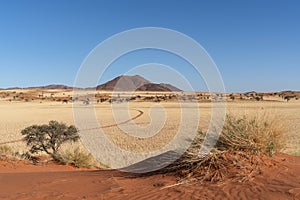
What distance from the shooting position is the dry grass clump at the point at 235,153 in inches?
284

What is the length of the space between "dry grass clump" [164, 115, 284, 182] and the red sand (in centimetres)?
28

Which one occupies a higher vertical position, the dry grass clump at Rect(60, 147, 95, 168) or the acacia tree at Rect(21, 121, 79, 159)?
the acacia tree at Rect(21, 121, 79, 159)

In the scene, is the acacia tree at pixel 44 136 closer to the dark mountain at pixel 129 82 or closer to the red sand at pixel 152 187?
the dark mountain at pixel 129 82

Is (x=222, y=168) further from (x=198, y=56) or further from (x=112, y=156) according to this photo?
(x=112, y=156)

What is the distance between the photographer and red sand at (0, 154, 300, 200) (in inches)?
246

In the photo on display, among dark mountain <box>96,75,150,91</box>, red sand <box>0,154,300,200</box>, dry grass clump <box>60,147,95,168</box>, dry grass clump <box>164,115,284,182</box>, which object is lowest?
dry grass clump <box>60,147,95,168</box>

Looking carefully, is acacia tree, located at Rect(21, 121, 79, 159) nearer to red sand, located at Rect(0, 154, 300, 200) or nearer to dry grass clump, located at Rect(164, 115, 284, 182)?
red sand, located at Rect(0, 154, 300, 200)

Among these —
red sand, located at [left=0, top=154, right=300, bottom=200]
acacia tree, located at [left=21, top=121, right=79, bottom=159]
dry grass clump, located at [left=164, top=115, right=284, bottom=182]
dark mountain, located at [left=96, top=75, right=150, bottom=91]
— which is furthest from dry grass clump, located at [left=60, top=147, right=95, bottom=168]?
dry grass clump, located at [left=164, top=115, right=284, bottom=182]

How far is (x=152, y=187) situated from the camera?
22.9 ft

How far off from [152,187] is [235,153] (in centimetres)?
211

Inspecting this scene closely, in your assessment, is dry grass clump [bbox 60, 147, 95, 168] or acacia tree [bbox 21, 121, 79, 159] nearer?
dry grass clump [bbox 60, 147, 95, 168]

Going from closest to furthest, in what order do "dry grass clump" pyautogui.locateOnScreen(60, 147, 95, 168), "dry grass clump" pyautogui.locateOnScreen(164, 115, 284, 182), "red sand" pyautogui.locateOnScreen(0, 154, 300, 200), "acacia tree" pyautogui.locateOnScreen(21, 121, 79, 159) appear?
"red sand" pyautogui.locateOnScreen(0, 154, 300, 200), "dry grass clump" pyautogui.locateOnScreen(164, 115, 284, 182), "dry grass clump" pyautogui.locateOnScreen(60, 147, 95, 168), "acacia tree" pyautogui.locateOnScreen(21, 121, 79, 159)

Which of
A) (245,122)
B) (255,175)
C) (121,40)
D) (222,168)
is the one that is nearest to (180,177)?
(222,168)

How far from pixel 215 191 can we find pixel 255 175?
116cm
